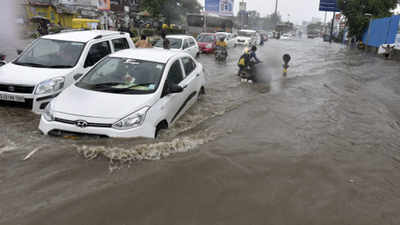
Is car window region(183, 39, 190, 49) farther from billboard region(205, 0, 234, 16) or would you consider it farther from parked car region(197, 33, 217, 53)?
billboard region(205, 0, 234, 16)

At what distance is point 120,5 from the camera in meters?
53.3

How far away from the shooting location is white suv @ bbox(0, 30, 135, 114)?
5.82 meters

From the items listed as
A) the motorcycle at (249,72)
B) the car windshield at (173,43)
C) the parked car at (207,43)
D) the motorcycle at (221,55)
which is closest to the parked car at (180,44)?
the car windshield at (173,43)

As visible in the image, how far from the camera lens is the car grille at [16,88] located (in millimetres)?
5820

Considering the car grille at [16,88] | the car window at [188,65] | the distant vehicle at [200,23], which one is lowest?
the car grille at [16,88]

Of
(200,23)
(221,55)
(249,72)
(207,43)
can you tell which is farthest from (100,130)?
(200,23)

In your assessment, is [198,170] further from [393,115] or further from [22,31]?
[22,31]

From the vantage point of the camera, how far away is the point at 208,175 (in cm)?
388

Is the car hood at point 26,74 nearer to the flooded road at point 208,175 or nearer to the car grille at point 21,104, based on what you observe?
the car grille at point 21,104

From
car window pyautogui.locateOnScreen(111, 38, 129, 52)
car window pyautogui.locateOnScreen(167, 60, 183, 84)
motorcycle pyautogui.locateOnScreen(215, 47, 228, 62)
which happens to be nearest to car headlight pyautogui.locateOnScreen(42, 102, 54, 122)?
car window pyautogui.locateOnScreen(167, 60, 183, 84)

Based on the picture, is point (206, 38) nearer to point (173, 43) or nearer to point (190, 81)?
point (173, 43)

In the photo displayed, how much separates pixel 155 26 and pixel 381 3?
29.3 m

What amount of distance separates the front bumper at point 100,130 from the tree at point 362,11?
42028 millimetres

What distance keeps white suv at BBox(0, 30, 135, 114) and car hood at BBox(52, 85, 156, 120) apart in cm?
123
